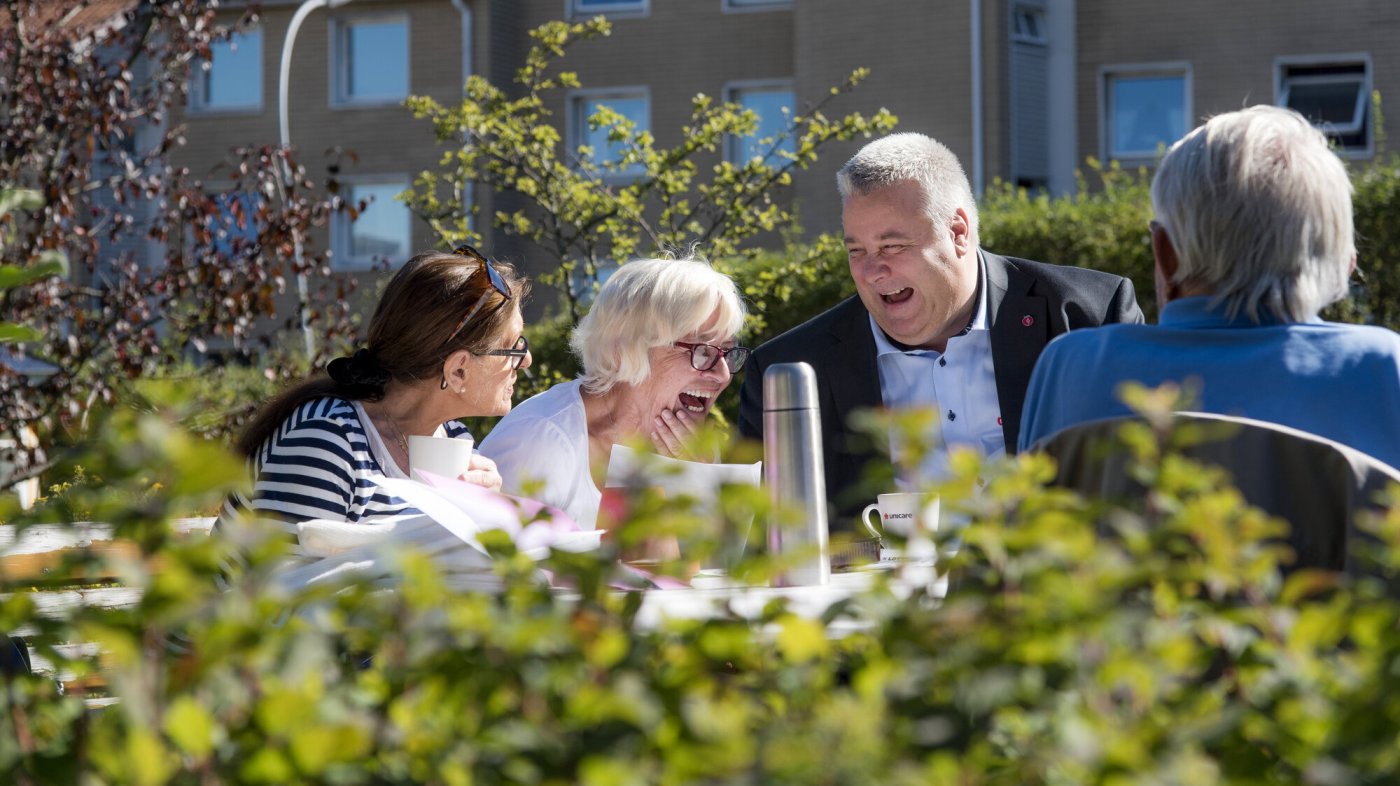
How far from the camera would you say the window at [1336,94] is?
76.5 ft

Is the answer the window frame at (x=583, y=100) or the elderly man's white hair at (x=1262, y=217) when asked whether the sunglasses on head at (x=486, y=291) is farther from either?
the window frame at (x=583, y=100)

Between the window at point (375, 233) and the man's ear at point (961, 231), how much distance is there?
2459 centimetres

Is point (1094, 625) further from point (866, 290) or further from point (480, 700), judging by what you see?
point (866, 290)

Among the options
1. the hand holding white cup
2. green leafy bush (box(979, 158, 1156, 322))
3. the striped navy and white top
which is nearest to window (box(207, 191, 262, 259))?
the striped navy and white top

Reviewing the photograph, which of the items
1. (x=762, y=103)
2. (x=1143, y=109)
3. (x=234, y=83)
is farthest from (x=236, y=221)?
(x=234, y=83)

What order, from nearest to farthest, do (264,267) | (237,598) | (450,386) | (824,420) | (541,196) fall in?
1. (237,598)
2. (450,386)
3. (824,420)
4. (264,267)
5. (541,196)

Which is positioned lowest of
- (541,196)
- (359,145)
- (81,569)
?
(81,569)

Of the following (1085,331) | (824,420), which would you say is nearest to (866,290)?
(824,420)

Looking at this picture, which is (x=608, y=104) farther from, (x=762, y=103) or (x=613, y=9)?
(x=762, y=103)

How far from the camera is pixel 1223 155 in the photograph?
2.44 metres

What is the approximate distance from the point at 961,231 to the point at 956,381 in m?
0.46

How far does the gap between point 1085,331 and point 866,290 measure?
227cm

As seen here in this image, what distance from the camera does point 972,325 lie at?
4.73m

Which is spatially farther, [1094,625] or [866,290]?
[866,290]
